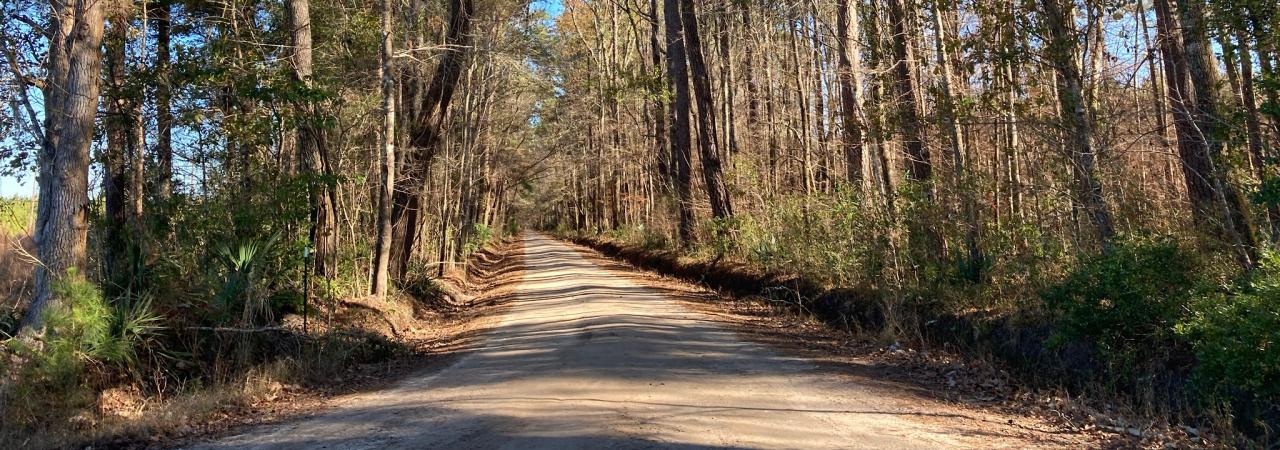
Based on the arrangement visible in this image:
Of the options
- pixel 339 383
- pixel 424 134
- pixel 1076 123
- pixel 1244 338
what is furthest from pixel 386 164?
pixel 1244 338

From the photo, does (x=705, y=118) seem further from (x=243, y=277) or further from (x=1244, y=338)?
(x=1244, y=338)

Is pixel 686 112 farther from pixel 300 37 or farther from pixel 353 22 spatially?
pixel 300 37

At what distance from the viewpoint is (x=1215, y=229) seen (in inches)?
330

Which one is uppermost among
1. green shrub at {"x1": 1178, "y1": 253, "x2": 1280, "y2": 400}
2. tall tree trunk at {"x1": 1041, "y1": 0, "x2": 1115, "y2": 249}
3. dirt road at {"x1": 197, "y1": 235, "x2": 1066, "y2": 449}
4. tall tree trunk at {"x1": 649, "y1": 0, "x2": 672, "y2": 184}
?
tall tree trunk at {"x1": 649, "y1": 0, "x2": 672, "y2": 184}

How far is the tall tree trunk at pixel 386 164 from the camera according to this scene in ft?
47.2

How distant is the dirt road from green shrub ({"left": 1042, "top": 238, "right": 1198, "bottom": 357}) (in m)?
1.47

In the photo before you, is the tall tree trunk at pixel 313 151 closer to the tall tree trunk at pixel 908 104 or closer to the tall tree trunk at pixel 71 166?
the tall tree trunk at pixel 71 166

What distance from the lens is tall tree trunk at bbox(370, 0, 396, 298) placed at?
14398 mm

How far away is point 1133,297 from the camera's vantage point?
757 centimetres

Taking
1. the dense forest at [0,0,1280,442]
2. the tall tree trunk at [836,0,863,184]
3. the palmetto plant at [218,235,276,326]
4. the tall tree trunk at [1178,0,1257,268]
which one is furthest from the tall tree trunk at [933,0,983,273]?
the palmetto plant at [218,235,276,326]

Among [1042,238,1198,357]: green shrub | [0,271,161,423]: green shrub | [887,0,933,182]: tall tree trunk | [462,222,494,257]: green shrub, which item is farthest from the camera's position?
[462,222,494,257]: green shrub

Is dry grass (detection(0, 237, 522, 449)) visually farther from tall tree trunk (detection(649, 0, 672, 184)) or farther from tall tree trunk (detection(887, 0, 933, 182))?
tall tree trunk (detection(649, 0, 672, 184))

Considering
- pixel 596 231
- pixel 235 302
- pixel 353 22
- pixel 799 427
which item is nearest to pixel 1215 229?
pixel 799 427

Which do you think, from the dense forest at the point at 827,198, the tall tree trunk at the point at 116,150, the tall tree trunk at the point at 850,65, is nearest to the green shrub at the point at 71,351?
the dense forest at the point at 827,198
